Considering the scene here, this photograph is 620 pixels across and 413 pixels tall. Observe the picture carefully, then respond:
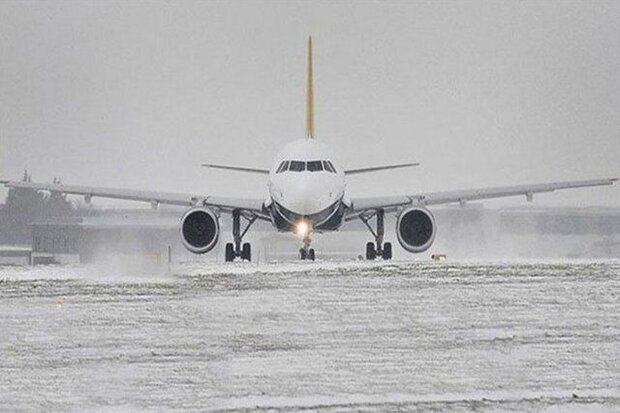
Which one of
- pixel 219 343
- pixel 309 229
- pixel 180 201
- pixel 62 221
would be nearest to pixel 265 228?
pixel 62 221

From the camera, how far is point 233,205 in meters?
43.3

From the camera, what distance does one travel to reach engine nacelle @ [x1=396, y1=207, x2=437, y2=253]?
4131 cm

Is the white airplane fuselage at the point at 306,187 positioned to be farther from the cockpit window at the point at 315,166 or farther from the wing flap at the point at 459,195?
the wing flap at the point at 459,195

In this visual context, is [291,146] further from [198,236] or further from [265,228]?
[265,228]

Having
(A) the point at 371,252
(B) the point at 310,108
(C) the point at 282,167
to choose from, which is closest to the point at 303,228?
(C) the point at 282,167

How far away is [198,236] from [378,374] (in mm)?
27251

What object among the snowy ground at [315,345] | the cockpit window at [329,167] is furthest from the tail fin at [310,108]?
the snowy ground at [315,345]

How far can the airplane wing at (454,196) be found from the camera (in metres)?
43.8

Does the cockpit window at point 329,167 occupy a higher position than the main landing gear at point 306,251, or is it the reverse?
the cockpit window at point 329,167

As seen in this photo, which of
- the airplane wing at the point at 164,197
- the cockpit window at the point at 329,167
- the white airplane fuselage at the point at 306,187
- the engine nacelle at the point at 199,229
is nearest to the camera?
the white airplane fuselage at the point at 306,187

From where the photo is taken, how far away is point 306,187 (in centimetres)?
3847

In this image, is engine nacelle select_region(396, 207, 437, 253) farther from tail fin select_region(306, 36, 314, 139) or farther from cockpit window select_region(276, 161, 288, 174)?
tail fin select_region(306, 36, 314, 139)

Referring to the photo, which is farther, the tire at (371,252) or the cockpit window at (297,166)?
the tire at (371,252)

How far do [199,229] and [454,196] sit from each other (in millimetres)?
10334
